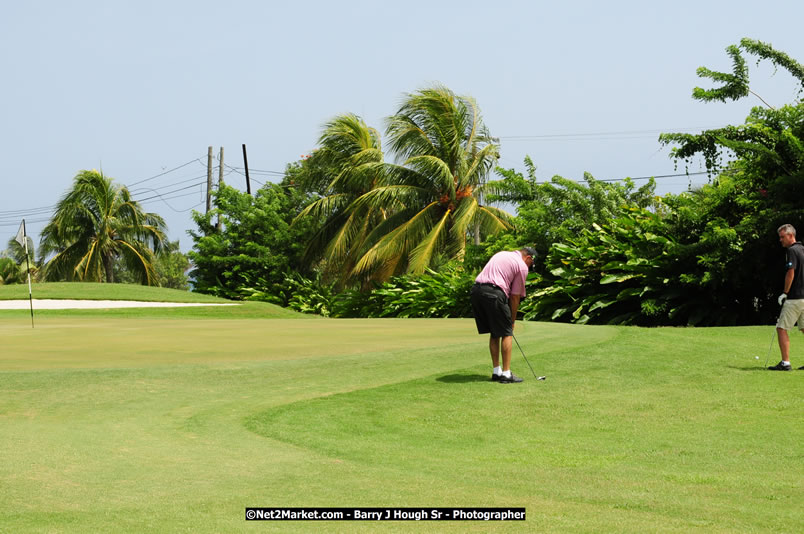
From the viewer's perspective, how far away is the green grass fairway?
5395 millimetres

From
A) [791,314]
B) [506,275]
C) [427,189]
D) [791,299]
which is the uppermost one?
[427,189]

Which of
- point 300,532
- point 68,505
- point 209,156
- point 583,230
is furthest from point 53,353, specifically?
point 209,156

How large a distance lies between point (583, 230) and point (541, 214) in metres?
1.65

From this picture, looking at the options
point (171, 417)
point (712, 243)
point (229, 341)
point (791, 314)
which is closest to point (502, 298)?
point (791, 314)

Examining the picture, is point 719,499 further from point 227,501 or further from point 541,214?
point 541,214

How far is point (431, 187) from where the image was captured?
34625 millimetres

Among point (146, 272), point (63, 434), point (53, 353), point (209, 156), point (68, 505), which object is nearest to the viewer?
point (68, 505)

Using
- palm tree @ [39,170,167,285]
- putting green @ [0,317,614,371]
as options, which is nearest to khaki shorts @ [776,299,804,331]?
putting green @ [0,317,614,371]

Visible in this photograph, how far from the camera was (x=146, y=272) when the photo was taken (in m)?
45.9

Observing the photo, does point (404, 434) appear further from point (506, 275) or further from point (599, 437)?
point (506, 275)

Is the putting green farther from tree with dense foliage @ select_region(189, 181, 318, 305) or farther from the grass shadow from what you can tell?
tree with dense foliage @ select_region(189, 181, 318, 305)

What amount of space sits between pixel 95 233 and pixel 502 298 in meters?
38.8

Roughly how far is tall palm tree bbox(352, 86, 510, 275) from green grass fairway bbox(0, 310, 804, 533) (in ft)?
59.3

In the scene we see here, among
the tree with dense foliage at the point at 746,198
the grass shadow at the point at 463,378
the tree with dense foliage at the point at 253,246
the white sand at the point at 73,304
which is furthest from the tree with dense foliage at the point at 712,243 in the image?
the tree with dense foliage at the point at 253,246
